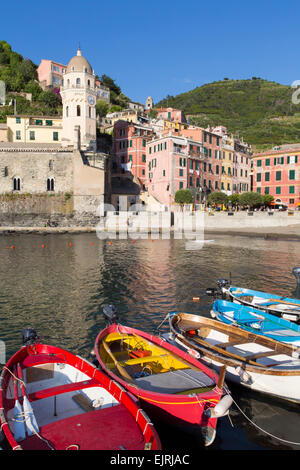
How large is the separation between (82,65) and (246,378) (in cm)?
6130

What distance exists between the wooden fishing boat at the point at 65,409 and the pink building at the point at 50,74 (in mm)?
97521

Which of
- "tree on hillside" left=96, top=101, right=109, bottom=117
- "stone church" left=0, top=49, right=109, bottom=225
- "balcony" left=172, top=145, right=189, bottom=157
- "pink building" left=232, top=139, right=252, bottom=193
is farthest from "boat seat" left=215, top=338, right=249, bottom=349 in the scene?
"tree on hillside" left=96, top=101, right=109, bottom=117

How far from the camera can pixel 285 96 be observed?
477 feet

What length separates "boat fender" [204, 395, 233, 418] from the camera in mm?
6531

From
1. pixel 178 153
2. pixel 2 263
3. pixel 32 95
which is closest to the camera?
pixel 2 263

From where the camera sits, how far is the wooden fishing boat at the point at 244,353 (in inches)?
323

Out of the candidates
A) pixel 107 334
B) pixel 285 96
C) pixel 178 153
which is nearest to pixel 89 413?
pixel 107 334

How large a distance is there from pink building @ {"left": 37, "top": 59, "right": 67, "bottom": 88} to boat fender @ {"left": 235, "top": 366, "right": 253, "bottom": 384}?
9838 centimetres

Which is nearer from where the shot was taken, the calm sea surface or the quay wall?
the calm sea surface

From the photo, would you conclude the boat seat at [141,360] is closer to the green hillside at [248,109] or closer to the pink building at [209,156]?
the pink building at [209,156]

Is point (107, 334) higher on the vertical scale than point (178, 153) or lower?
lower

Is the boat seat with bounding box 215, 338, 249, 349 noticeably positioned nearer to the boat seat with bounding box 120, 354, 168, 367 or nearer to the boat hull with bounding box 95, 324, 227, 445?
the boat seat with bounding box 120, 354, 168, 367

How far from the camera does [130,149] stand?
219 feet
